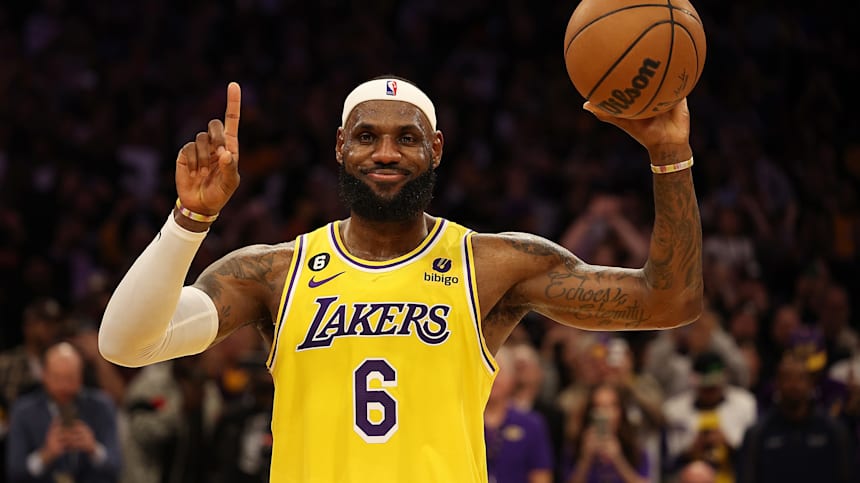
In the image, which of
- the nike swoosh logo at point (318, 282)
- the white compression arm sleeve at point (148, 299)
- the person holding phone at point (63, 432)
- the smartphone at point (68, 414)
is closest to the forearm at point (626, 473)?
the person holding phone at point (63, 432)

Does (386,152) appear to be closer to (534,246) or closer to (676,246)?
(534,246)

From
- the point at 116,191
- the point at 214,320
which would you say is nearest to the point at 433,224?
the point at 214,320

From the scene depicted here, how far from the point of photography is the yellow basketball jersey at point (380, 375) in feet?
13.8

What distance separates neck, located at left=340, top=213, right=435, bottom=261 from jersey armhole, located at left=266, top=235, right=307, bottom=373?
176 millimetres

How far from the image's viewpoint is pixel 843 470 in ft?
28.7

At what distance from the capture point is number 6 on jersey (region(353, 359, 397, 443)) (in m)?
4.20

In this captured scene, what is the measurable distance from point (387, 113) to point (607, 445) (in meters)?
4.55

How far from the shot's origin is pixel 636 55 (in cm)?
404

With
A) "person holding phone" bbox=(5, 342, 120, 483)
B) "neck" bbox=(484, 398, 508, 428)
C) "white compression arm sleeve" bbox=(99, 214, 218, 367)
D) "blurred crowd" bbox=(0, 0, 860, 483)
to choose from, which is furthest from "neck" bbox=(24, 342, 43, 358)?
"white compression arm sleeve" bbox=(99, 214, 218, 367)

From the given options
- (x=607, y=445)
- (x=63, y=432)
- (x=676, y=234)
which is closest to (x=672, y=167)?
(x=676, y=234)

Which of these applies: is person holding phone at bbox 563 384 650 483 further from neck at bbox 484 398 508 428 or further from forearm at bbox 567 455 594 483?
neck at bbox 484 398 508 428

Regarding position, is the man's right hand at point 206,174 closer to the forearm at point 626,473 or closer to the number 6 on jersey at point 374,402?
the number 6 on jersey at point 374,402

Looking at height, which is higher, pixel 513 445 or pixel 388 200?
pixel 388 200

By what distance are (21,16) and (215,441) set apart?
7616mm
